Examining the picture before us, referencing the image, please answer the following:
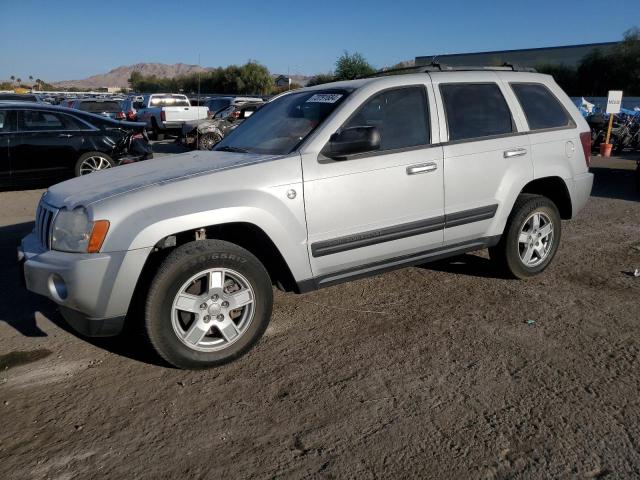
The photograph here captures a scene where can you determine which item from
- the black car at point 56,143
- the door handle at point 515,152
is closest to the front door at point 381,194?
the door handle at point 515,152

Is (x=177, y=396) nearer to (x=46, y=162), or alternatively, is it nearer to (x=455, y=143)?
(x=455, y=143)

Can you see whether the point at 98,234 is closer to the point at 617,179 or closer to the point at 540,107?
the point at 540,107

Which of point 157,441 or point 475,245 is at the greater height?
point 475,245

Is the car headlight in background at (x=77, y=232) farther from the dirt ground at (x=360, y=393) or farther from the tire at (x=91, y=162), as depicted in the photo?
the tire at (x=91, y=162)

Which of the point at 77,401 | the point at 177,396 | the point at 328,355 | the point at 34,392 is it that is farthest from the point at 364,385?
the point at 34,392

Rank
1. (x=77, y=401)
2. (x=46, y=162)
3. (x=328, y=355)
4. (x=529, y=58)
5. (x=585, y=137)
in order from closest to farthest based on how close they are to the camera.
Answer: (x=77, y=401) < (x=328, y=355) < (x=585, y=137) < (x=46, y=162) < (x=529, y=58)

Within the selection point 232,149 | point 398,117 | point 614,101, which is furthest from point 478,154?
point 614,101

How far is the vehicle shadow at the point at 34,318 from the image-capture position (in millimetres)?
3744

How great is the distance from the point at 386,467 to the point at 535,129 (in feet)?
11.4

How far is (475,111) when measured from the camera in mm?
4496

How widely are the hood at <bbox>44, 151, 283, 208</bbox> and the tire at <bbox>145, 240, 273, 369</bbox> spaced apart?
1.69ft

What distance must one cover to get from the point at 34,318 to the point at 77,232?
1.57m

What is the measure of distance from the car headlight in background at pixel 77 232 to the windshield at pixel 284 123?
1.34 meters

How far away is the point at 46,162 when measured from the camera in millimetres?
9391
